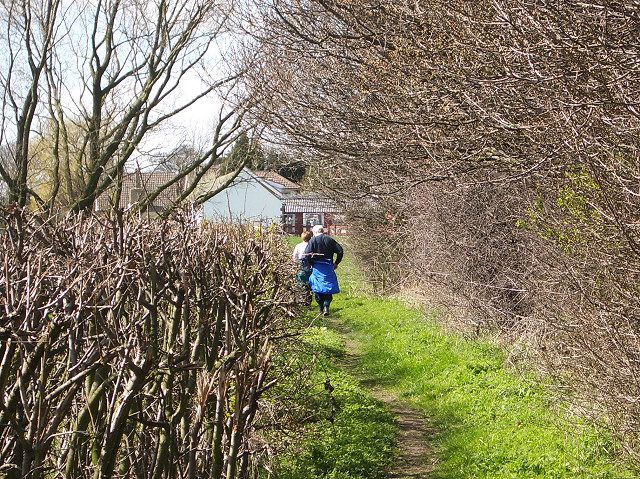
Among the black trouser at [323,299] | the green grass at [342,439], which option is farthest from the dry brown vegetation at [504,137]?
the black trouser at [323,299]

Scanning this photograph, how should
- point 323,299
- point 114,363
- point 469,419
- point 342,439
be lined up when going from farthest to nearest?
point 323,299
point 469,419
point 342,439
point 114,363

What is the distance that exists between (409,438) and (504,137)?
305 centimetres

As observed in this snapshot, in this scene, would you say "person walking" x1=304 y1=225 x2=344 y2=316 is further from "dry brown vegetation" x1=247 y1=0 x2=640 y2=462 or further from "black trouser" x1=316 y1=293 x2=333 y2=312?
"dry brown vegetation" x1=247 y1=0 x2=640 y2=462

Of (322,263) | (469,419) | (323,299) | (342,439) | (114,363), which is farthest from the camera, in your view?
(323,299)

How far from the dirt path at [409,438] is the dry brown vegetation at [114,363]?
2083 mm

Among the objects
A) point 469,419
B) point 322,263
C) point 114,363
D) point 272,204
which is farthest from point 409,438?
point 272,204

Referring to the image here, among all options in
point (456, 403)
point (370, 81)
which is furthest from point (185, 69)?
point (456, 403)

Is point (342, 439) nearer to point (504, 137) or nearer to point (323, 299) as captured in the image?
point (504, 137)

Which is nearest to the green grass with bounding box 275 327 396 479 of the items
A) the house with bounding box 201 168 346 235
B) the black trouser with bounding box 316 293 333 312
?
the house with bounding box 201 168 346 235

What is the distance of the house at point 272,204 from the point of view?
59.3 feet

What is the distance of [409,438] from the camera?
Result: 27.7 ft

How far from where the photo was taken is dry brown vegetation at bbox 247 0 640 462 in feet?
17.7

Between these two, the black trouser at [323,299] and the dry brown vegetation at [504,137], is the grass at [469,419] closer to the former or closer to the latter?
the dry brown vegetation at [504,137]

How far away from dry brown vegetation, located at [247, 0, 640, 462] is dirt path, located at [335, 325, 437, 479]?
1432 millimetres
